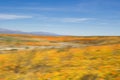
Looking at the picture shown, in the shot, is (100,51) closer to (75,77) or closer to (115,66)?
(115,66)

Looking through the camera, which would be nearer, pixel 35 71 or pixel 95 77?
pixel 95 77

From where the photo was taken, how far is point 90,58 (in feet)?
100

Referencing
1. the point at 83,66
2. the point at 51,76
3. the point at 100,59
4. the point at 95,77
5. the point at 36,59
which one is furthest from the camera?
the point at 36,59

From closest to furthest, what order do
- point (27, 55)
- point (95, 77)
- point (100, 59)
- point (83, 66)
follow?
1. point (95, 77)
2. point (83, 66)
3. point (100, 59)
4. point (27, 55)

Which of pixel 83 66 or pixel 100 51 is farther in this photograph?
pixel 100 51

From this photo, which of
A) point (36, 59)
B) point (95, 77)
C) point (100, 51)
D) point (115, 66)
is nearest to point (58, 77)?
point (95, 77)

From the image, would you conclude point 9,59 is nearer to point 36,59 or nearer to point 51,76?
point 36,59

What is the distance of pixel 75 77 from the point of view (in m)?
23.8

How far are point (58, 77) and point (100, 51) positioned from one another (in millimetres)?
10255

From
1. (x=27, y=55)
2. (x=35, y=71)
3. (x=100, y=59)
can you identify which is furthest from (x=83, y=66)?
(x=27, y=55)

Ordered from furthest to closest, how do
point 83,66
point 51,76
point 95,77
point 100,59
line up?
point 100,59, point 83,66, point 51,76, point 95,77

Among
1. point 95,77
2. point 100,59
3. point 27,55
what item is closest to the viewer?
point 95,77

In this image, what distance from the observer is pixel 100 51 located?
32844mm

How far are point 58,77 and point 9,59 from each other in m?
10.5
